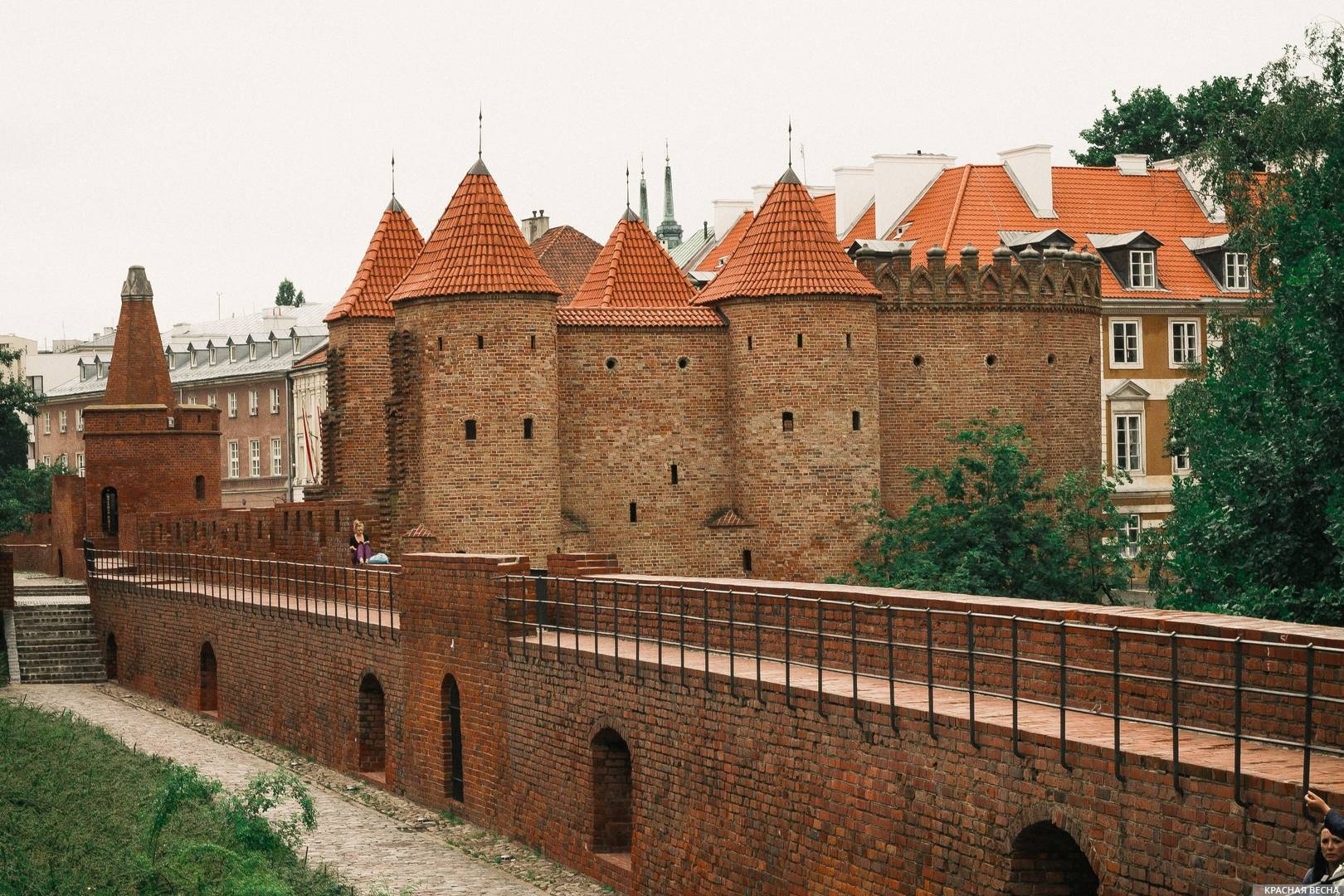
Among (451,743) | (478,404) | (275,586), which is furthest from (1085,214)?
(451,743)

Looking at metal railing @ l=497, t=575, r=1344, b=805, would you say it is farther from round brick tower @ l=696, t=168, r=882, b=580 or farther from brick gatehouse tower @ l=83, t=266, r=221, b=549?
brick gatehouse tower @ l=83, t=266, r=221, b=549

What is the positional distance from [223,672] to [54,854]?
13722mm

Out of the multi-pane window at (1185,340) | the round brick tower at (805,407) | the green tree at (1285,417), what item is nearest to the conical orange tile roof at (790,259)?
the round brick tower at (805,407)

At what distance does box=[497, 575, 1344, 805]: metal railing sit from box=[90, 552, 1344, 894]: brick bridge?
0.03 m

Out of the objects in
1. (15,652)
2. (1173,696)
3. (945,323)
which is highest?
(945,323)

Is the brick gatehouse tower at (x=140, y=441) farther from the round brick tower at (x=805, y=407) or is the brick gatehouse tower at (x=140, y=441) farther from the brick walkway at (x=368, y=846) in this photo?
the brick walkway at (x=368, y=846)

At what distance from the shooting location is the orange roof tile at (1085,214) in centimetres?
4497

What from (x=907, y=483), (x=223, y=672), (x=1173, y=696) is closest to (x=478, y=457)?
(x=223, y=672)

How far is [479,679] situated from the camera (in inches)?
814

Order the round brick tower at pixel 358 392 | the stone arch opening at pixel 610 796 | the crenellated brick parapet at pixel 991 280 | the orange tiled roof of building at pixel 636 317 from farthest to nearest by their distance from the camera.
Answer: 1. the round brick tower at pixel 358 392
2. the crenellated brick parapet at pixel 991 280
3. the orange tiled roof of building at pixel 636 317
4. the stone arch opening at pixel 610 796

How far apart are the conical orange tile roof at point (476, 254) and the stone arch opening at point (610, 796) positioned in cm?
1473

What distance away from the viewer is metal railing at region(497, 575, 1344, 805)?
10.8m

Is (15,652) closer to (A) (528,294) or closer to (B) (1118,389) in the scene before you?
(A) (528,294)

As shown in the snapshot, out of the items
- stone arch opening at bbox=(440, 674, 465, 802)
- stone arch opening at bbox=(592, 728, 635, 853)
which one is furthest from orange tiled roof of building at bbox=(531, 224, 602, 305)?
stone arch opening at bbox=(592, 728, 635, 853)
